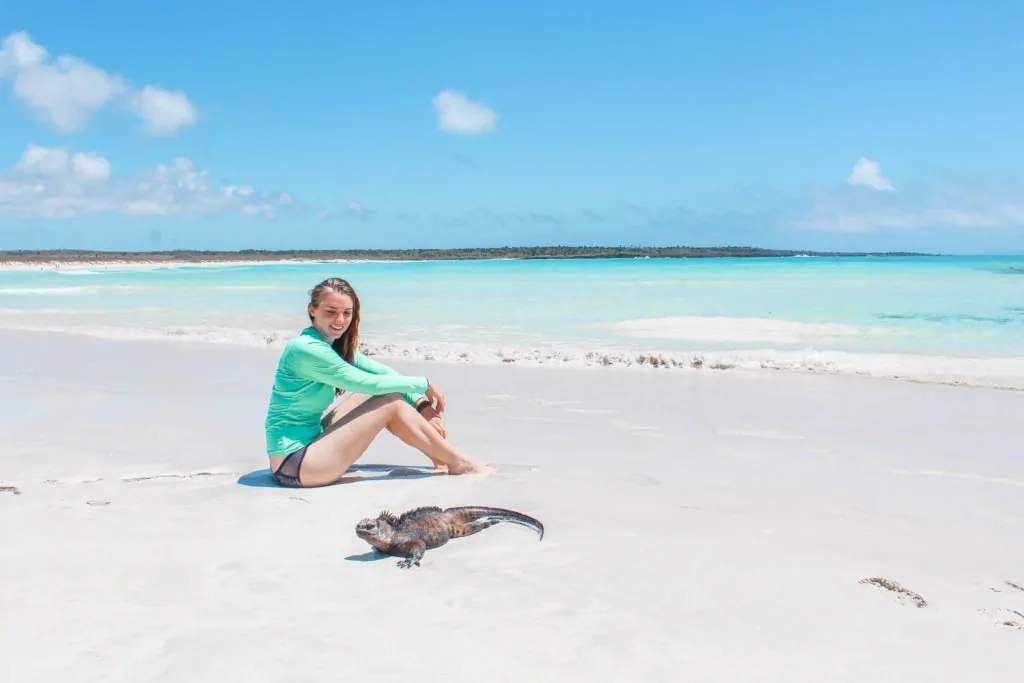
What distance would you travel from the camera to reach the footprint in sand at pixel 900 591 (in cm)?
306

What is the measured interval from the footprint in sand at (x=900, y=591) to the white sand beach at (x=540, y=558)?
0.07 feet

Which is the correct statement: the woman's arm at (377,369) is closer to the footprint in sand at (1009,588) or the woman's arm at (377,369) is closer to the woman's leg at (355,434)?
the woman's leg at (355,434)

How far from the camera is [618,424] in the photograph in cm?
694

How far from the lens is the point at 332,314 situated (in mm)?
4414

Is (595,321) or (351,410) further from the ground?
(351,410)

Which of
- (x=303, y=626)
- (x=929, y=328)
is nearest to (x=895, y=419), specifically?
(x=303, y=626)

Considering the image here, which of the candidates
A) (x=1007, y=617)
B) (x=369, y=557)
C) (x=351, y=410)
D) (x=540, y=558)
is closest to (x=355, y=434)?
(x=351, y=410)

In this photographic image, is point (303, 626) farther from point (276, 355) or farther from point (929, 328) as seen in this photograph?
point (929, 328)

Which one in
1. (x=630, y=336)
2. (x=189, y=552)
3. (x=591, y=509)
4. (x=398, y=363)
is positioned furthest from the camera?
(x=630, y=336)

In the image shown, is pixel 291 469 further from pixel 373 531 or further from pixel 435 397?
pixel 373 531

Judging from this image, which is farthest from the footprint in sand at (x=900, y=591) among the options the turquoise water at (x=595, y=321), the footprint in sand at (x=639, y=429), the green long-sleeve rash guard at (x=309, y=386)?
the turquoise water at (x=595, y=321)

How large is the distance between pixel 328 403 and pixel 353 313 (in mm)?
556

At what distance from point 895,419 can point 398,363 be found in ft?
21.4

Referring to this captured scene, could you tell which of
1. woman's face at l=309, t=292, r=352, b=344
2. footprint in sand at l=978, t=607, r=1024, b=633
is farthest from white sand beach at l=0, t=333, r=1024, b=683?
woman's face at l=309, t=292, r=352, b=344
